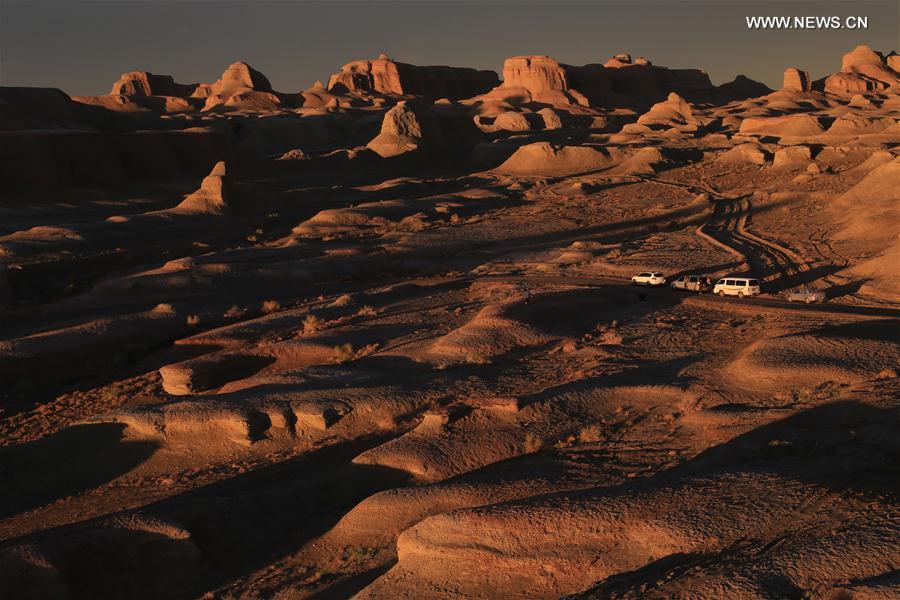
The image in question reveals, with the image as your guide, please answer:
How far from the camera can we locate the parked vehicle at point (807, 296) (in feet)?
80.2

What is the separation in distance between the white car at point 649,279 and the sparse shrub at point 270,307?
1262 centimetres

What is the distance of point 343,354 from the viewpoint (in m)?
20.5

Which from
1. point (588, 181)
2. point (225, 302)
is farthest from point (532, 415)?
point (588, 181)

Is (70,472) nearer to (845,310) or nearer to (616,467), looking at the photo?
(616,467)

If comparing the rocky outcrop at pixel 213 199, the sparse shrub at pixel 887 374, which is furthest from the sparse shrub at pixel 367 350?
the rocky outcrop at pixel 213 199

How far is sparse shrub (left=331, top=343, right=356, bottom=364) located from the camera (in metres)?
20.3

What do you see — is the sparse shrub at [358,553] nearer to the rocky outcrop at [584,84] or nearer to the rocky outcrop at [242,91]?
the rocky outcrop at [242,91]

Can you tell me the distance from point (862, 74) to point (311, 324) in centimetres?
13155

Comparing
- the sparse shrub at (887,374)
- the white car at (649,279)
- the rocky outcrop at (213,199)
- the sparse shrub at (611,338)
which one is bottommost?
the sparse shrub at (611,338)

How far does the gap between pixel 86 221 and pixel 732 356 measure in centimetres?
3592

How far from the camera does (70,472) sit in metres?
16.5

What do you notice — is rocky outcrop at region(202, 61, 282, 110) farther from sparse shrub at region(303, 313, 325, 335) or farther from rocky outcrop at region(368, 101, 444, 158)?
sparse shrub at region(303, 313, 325, 335)

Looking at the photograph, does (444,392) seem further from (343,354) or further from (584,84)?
(584,84)

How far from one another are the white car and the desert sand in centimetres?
48
